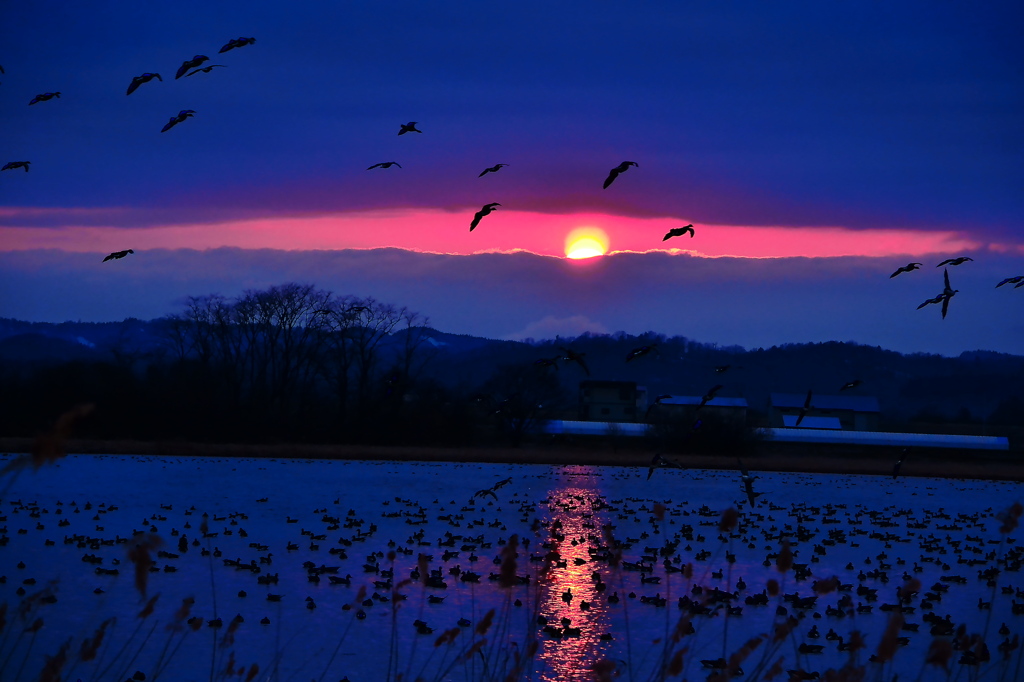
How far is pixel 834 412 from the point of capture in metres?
75.9

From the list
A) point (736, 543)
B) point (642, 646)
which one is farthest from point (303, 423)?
point (642, 646)

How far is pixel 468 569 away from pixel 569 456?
113ft

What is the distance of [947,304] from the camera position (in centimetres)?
1199

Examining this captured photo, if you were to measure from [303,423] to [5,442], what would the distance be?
1817 cm

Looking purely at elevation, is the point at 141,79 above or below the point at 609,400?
above

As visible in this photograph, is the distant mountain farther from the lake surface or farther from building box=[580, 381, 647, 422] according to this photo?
the lake surface

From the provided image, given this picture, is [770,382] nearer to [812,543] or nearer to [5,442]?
[5,442]

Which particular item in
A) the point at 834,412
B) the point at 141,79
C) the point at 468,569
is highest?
the point at 141,79

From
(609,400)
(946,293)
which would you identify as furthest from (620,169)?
(609,400)

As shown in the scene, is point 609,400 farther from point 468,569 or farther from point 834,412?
point 468,569

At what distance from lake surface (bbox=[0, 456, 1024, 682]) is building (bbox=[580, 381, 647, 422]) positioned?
1725 inches

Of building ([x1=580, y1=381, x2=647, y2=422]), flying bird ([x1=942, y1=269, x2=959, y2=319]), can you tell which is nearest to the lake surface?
flying bird ([x1=942, y1=269, x2=959, y2=319])

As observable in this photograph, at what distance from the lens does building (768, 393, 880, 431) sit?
2906 inches

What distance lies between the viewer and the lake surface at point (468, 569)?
381 inches
